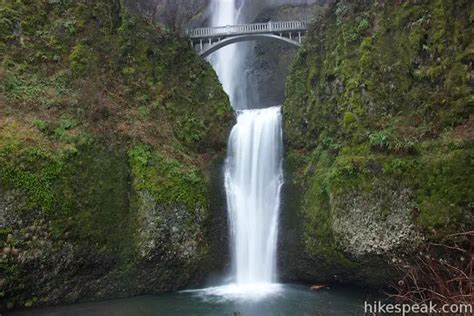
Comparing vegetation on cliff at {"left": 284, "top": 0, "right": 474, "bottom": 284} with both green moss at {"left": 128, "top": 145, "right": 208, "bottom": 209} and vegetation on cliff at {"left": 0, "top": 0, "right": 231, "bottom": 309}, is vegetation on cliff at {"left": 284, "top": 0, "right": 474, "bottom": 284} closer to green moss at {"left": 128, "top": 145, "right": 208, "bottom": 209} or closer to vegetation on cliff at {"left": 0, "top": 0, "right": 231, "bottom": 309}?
green moss at {"left": 128, "top": 145, "right": 208, "bottom": 209}

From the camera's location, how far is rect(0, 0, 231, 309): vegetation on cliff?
11383 mm

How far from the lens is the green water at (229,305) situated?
10688 millimetres

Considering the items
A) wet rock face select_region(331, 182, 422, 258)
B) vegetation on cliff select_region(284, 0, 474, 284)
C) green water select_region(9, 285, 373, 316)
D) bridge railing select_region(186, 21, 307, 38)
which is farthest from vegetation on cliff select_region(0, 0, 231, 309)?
bridge railing select_region(186, 21, 307, 38)

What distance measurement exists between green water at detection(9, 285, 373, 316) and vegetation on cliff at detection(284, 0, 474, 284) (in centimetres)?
102

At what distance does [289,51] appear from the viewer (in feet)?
88.5

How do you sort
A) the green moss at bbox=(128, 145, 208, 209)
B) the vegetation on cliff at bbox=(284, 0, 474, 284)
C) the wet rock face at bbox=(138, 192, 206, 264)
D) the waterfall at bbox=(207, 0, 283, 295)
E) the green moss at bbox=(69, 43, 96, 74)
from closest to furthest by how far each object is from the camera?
the vegetation on cliff at bbox=(284, 0, 474, 284), the wet rock face at bbox=(138, 192, 206, 264), the green moss at bbox=(128, 145, 208, 209), the waterfall at bbox=(207, 0, 283, 295), the green moss at bbox=(69, 43, 96, 74)

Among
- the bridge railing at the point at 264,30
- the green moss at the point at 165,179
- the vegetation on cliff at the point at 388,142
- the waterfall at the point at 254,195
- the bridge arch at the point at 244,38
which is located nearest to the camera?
the vegetation on cliff at the point at 388,142

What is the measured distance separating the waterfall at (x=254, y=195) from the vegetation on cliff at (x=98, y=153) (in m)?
1.03

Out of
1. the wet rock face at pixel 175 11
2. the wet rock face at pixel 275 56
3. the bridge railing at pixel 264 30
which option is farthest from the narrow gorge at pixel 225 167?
the wet rock face at pixel 275 56

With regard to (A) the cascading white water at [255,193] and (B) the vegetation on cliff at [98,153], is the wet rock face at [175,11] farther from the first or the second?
(A) the cascading white water at [255,193]

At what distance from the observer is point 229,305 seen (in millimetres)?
11539

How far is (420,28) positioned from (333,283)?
892cm

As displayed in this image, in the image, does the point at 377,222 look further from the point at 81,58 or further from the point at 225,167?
the point at 81,58

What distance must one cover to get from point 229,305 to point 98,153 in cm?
667
